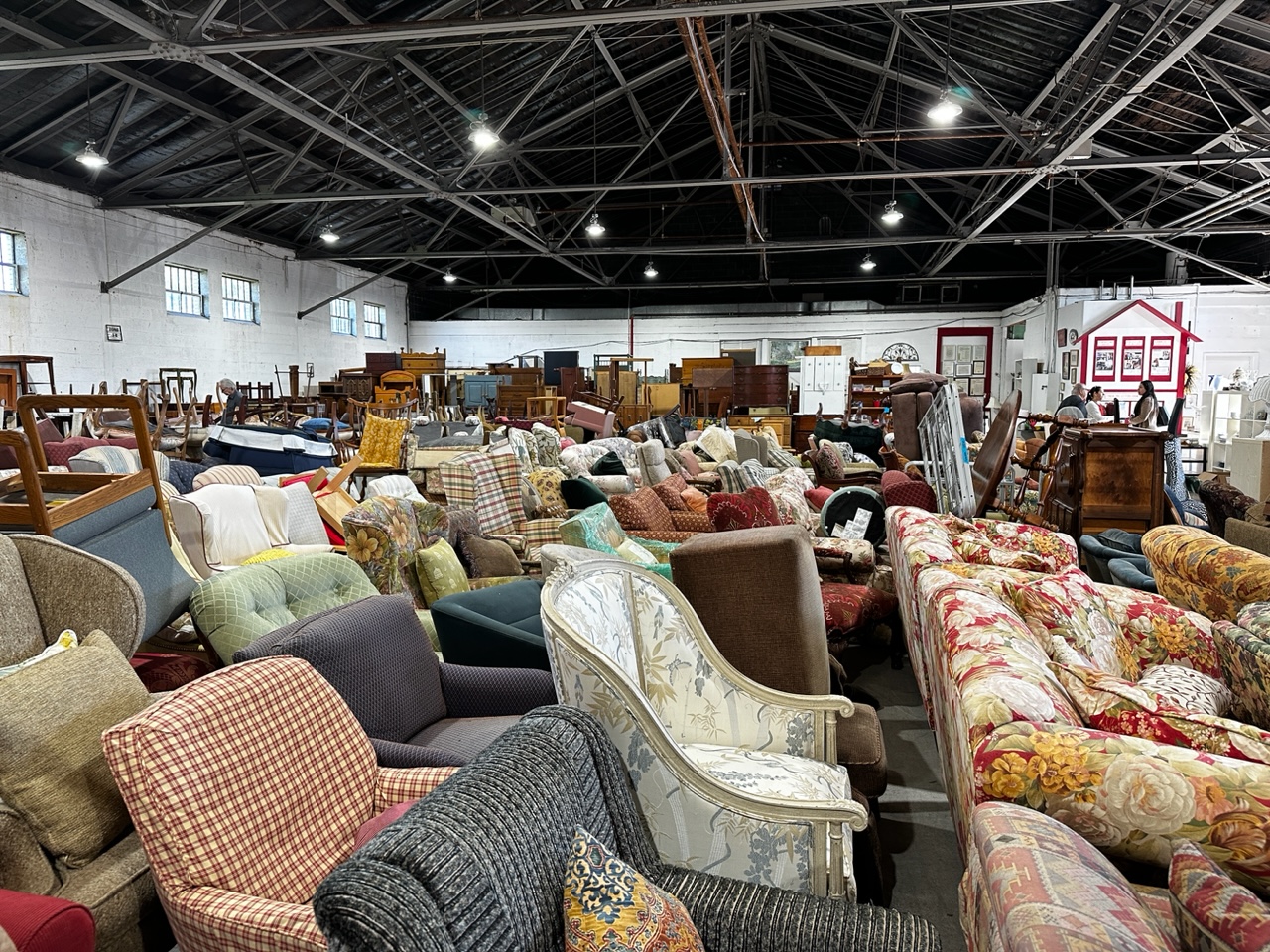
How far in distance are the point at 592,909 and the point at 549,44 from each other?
11896 millimetres

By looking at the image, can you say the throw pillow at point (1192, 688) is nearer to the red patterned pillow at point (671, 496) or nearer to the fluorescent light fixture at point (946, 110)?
the red patterned pillow at point (671, 496)

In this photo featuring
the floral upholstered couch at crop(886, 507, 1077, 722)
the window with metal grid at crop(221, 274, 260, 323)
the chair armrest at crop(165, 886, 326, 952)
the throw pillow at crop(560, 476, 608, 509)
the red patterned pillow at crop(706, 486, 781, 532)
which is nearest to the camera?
the chair armrest at crop(165, 886, 326, 952)

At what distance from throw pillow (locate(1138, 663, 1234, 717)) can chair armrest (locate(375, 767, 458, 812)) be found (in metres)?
1.96

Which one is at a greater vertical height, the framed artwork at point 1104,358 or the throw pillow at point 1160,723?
the framed artwork at point 1104,358

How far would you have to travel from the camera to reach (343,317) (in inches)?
786

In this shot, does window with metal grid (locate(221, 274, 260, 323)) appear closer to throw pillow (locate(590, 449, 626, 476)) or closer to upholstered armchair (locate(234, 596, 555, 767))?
throw pillow (locate(590, 449, 626, 476))

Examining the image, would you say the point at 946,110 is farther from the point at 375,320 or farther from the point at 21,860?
the point at 375,320

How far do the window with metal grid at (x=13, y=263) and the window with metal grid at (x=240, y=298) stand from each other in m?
4.25

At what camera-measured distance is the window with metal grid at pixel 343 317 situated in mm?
19406

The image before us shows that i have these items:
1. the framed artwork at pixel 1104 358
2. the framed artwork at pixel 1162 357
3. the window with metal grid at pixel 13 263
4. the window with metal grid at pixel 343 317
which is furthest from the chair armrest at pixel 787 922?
the window with metal grid at pixel 343 317

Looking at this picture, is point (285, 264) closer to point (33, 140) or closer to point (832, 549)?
point (33, 140)

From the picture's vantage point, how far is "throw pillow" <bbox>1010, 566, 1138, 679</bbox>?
9.23 feet

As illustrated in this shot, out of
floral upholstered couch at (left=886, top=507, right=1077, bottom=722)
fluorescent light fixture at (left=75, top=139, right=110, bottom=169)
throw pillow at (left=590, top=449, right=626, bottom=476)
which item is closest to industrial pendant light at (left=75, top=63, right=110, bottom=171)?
fluorescent light fixture at (left=75, top=139, right=110, bottom=169)

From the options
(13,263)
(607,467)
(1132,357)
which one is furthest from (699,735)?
(1132,357)
